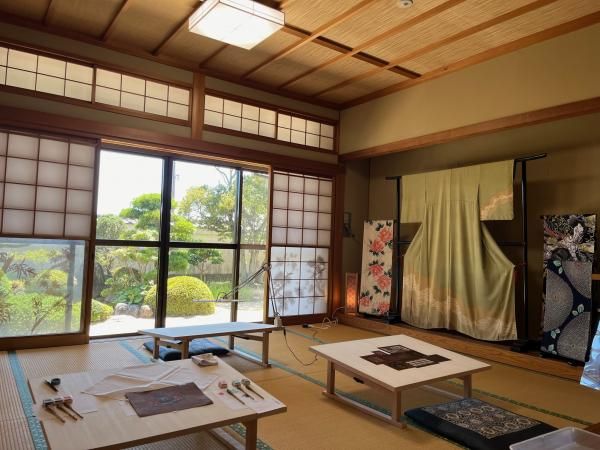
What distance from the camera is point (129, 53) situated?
4.63 metres

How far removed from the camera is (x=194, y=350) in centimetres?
401

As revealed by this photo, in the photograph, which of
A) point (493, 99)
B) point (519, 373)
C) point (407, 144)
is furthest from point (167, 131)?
point (519, 373)

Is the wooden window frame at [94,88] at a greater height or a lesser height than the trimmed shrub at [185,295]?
greater

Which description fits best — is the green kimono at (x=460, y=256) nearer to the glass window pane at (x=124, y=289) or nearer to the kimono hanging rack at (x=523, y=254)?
the kimono hanging rack at (x=523, y=254)

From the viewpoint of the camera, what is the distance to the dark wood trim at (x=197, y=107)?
5.03m

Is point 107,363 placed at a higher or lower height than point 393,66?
lower

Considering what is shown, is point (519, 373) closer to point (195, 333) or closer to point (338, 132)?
point (195, 333)

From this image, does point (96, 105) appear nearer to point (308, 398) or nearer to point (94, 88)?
point (94, 88)

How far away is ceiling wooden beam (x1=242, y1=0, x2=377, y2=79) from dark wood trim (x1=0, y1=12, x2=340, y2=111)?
45 cm

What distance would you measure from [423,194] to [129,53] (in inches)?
148

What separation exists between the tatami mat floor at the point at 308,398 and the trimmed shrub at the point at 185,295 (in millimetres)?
1258

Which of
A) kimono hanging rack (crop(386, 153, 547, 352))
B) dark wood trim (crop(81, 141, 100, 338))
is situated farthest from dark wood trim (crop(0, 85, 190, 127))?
kimono hanging rack (crop(386, 153, 547, 352))

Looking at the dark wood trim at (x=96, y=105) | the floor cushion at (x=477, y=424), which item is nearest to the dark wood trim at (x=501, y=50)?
the dark wood trim at (x=96, y=105)

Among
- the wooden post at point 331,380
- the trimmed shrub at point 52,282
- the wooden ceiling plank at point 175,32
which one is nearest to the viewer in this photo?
the wooden post at point 331,380
